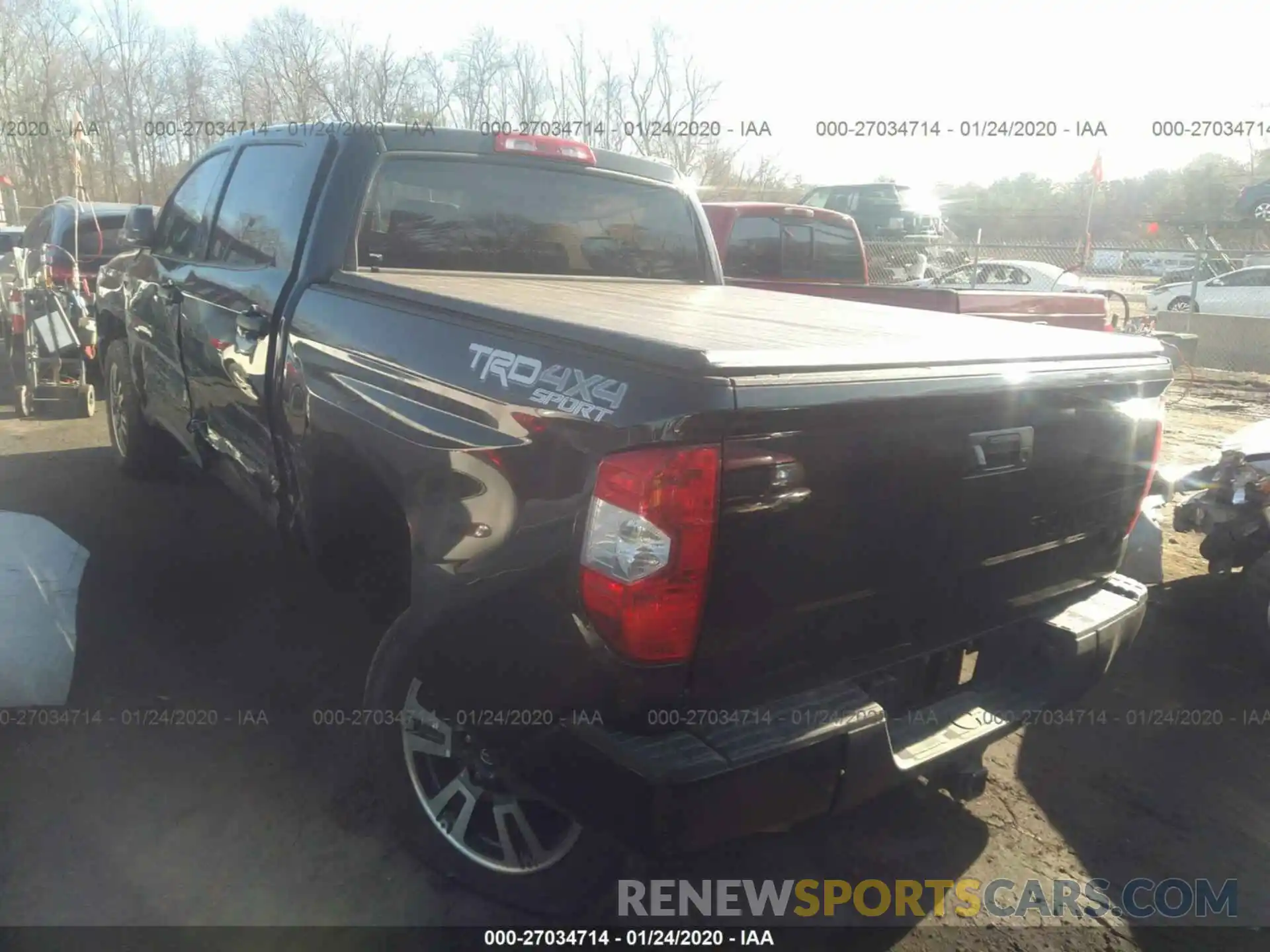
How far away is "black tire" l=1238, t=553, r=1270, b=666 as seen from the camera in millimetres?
4078

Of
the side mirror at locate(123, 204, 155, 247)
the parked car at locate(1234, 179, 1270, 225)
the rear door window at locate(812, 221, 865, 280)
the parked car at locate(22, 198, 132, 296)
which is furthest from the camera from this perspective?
the parked car at locate(1234, 179, 1270, 225)

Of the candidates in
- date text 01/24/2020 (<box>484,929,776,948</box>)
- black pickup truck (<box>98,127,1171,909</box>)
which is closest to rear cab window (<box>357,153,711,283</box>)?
black pickup truck (<box>98,127,1171,909</box>)

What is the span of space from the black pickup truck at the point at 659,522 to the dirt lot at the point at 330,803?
0.38m

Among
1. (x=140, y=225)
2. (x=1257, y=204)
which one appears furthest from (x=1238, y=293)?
(x=140, y=225)

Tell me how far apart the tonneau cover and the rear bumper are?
2.47 feet

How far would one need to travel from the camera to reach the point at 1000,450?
2.23 m

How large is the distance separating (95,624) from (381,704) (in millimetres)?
2347

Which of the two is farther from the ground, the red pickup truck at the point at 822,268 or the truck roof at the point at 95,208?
the truck roof at the point at 95,208

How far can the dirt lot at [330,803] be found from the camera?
255cm

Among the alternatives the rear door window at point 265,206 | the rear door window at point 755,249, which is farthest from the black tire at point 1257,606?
the rear door window at point 755,249

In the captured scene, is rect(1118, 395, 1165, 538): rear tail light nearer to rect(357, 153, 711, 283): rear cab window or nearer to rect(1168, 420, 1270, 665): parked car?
rect(1168, 420, 1270, 665): parked car

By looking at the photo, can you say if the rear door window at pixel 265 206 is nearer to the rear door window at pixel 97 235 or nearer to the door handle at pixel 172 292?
the door handle at pixel 172 292

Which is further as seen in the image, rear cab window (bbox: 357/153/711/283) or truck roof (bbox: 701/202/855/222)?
truck roof (bbox: 701/202/855/222)

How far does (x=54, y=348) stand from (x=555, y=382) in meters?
7.60
